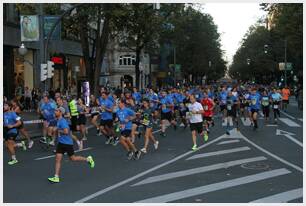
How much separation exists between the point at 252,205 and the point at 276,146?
8007mm

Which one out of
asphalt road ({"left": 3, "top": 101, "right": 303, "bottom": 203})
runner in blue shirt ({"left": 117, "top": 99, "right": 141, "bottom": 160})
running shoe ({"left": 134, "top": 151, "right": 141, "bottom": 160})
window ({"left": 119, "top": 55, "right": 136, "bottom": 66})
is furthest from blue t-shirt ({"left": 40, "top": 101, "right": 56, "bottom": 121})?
window ({"left": 119, "top": 55, "right": 136, "bottom": 66})

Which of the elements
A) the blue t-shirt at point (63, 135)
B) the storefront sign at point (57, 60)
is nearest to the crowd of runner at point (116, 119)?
the blue t-shirt at point (63, 135)

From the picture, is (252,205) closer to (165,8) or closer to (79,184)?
(79,184)

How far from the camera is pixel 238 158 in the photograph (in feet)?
45.3

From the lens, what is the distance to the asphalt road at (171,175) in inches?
367

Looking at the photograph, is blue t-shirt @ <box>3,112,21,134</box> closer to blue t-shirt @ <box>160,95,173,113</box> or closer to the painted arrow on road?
blue t-shirt @ <box>160,95,173,113</box>

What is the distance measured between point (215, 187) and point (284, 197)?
1.34 m

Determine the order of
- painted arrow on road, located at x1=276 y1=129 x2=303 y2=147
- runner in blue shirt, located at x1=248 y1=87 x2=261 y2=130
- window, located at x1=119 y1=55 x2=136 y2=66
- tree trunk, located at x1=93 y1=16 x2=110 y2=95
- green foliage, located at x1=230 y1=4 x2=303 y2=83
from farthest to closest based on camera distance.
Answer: window, located at x1=119 y1=55 x2=136 y2=66, green foliage, located at x1=230 y1=4 x2=303 y2=83, tree trunk, located at x1=93 y1=16 x2=110 y2=95, runner in blue shirt, located at x1=248 y1=87 x2=261 y2=130, painted arrow on road, located at x1=276 y1=129 x2=303 y2=147

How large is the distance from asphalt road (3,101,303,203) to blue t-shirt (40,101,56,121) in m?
0.99

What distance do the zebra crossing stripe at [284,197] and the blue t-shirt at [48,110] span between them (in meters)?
8.64

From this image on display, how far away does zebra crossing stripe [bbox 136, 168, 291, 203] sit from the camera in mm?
9109

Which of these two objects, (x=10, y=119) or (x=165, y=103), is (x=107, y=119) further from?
(x=10, y=119)

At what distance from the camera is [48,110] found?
16438mm

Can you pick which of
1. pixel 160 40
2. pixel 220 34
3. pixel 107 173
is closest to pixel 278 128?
pixel 107 173
